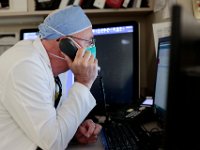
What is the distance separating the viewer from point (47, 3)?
6.15 ft

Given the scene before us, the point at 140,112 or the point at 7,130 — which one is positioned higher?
the point at 7,130

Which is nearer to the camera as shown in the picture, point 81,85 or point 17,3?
point 81,85

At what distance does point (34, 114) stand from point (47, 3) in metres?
1.07

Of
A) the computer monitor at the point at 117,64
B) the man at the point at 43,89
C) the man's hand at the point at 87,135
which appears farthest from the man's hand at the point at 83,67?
the computer monitor at the point at 117,64

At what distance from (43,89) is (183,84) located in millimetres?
698

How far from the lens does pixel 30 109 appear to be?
3.19 ft

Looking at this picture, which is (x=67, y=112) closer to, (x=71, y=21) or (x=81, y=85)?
(x=81, y=85)

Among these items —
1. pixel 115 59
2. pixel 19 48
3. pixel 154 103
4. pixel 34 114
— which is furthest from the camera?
pixel 115 59

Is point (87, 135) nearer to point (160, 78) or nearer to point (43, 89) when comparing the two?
point (43, 89)

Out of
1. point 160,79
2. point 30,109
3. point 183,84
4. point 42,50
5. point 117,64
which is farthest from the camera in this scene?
point 117,64

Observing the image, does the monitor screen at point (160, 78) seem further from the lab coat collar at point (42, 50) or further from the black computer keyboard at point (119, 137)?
the lab coat collar at point (42, 50)

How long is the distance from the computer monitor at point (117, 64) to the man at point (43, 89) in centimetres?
55

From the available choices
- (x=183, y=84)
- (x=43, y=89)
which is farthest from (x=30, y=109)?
(x=183, y=84)

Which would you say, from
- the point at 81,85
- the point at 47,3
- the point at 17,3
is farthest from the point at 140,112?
the point at 17,3
